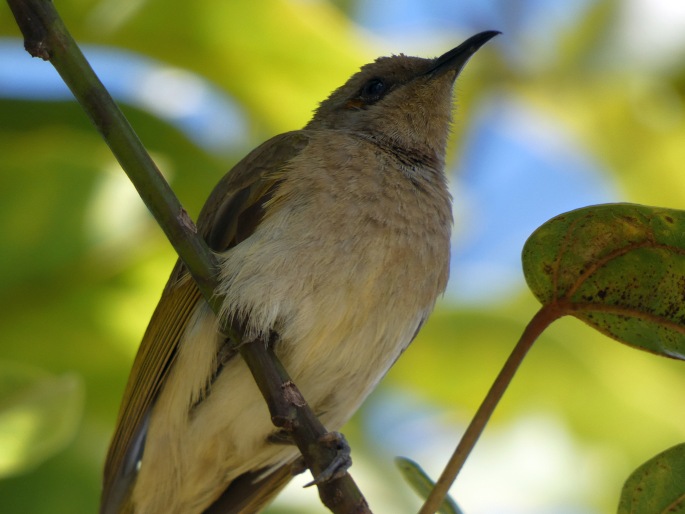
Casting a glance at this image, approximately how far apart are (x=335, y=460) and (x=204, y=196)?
1733 millimetres

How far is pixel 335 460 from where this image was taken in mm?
2441

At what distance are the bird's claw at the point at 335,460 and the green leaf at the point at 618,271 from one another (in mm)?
640

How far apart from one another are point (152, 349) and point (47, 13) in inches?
64.7

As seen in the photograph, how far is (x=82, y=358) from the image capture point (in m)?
3.71

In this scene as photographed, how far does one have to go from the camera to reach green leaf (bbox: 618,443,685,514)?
231 cm

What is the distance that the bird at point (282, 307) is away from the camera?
10.5 ft

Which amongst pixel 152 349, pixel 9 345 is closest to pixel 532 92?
pixel 152 349

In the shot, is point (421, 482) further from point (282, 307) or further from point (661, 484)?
point (282, 307)

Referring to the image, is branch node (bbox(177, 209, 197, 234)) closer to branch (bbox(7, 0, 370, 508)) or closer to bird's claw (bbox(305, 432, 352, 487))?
branch (bbox(7, 0, 370, 508))

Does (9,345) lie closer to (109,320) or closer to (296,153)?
(109,320)

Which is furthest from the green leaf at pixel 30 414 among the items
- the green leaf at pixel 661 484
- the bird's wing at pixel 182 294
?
the green leaf at pixel 661 484

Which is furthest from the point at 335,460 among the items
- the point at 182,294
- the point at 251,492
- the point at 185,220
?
the point at 251,492

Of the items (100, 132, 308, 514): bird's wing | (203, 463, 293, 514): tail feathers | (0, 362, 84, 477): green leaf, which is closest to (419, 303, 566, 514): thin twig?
(0, 362, 84, 477): green leaf

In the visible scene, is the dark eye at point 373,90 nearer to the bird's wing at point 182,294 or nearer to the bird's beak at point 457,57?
the bird's beak at point 457,57
